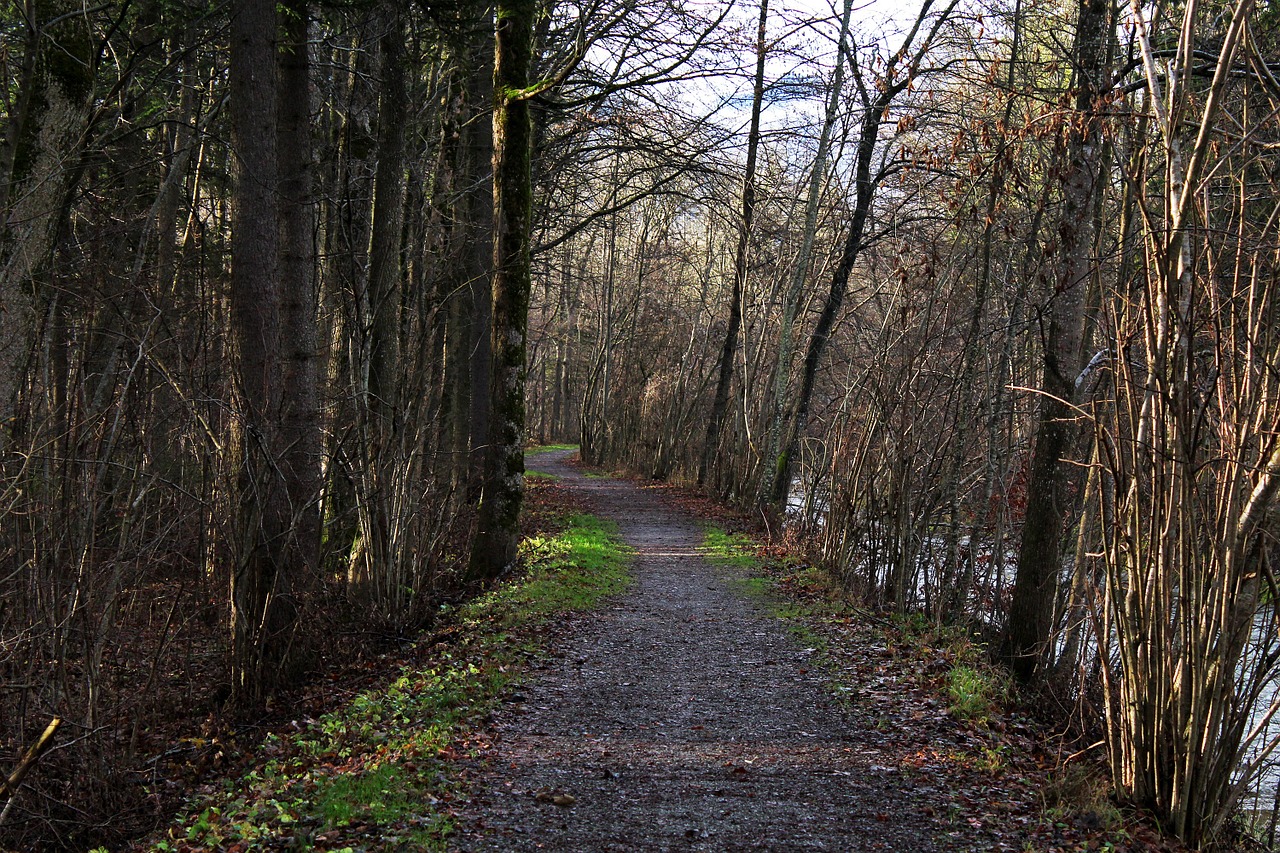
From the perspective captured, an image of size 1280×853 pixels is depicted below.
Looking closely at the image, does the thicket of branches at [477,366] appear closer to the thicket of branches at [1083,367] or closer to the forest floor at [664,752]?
the thicket of branches at [1083,367]

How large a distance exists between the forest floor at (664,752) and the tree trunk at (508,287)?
3.51 feet

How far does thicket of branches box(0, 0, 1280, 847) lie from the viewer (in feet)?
14.9

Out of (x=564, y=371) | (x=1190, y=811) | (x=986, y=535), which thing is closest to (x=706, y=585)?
(x=986, y=535)

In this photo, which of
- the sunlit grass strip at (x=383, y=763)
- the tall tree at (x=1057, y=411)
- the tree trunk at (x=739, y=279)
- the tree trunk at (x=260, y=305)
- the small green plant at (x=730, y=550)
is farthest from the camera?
the tree trunk at (x=739, y=279)

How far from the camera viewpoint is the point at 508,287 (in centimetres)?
976

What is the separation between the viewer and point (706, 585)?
11109 mm

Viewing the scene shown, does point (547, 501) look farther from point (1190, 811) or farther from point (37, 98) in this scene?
point (1190, 811)

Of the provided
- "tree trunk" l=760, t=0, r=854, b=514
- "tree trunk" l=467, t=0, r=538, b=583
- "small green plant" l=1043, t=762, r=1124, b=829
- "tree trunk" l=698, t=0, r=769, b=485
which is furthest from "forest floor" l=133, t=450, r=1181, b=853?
"tree trunk" l=698, t=0, r=769, b=485

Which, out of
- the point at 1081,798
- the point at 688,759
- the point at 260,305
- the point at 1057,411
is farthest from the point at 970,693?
the point at 260,305

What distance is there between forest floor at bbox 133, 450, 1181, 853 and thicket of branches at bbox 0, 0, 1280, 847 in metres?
0.67

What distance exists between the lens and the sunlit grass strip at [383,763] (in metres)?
4.28

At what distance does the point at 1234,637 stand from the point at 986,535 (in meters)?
9.25

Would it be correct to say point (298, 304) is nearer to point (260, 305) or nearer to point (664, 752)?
point (260, 305)

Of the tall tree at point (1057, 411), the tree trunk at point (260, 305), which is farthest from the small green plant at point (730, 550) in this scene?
the tree trunk at point (260, 305)
